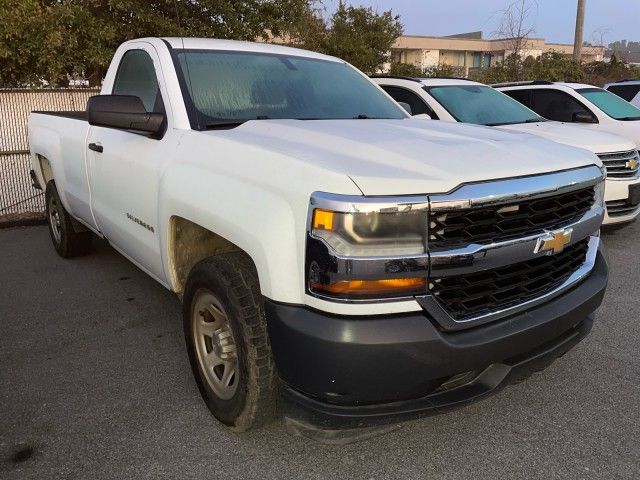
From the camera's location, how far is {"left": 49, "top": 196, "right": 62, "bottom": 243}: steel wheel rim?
5.68 meters

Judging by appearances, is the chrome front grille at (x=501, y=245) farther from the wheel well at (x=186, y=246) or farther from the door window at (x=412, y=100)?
the door window at (x=412, y=100)

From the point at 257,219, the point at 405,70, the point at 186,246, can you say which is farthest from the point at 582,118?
the point at 405,70

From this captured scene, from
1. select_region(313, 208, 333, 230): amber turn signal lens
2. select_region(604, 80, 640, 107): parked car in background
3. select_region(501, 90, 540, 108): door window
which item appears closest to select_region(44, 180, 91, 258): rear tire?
select_region(313, 208, 333, 230): amber turn signal lens

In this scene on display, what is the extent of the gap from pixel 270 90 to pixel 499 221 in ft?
6.04

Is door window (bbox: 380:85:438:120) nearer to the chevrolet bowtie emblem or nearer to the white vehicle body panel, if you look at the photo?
the white vehicle body panel

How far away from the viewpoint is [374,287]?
2047mm

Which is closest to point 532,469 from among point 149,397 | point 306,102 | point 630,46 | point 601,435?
point 601,435

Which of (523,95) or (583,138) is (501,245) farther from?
(523,95)

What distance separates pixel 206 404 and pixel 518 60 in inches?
680

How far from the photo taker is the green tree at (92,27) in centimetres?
912

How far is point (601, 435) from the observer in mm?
2729

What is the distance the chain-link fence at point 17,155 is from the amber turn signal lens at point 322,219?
6.67 metres

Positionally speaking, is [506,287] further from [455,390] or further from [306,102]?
[306,102]

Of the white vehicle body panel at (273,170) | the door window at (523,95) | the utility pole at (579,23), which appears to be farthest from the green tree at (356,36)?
the white vehicle body panel at (273,170)
